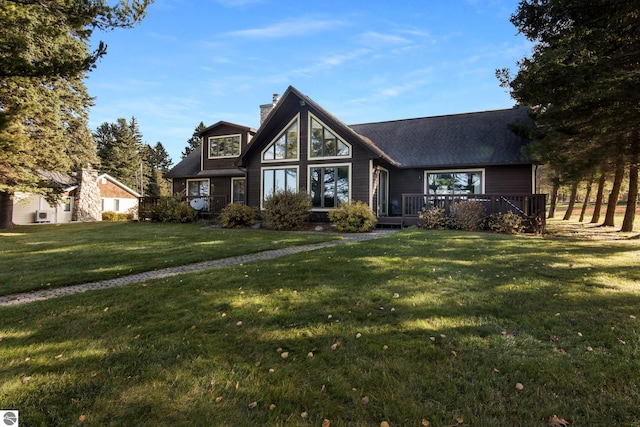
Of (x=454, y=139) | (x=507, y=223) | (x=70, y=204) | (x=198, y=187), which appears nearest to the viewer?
(x=507, y=223)

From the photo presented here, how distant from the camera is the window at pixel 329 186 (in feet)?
48.6

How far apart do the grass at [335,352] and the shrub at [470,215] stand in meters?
6.93

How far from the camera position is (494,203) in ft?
41.4

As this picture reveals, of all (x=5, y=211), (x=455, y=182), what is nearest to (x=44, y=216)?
(x=5, y=211)

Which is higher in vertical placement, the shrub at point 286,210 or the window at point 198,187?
the window at point 198,187

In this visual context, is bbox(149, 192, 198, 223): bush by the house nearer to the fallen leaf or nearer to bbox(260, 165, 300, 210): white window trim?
bbox(260, 165, 300, 210): white window trim

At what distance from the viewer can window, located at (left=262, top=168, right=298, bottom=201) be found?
51.9 feet

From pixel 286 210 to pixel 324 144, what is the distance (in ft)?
12.9

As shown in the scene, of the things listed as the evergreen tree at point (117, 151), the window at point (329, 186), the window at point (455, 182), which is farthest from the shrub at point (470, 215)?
the evergreen tree at point (117, 151)

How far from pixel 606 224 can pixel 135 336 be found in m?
21.8

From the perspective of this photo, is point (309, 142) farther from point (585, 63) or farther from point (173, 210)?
point (585, 63)

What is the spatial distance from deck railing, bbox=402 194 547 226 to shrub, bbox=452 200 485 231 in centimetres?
62

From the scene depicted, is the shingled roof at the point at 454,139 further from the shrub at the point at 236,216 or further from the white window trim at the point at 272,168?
the shrub at the point at 236,216

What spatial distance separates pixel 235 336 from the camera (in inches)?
126
